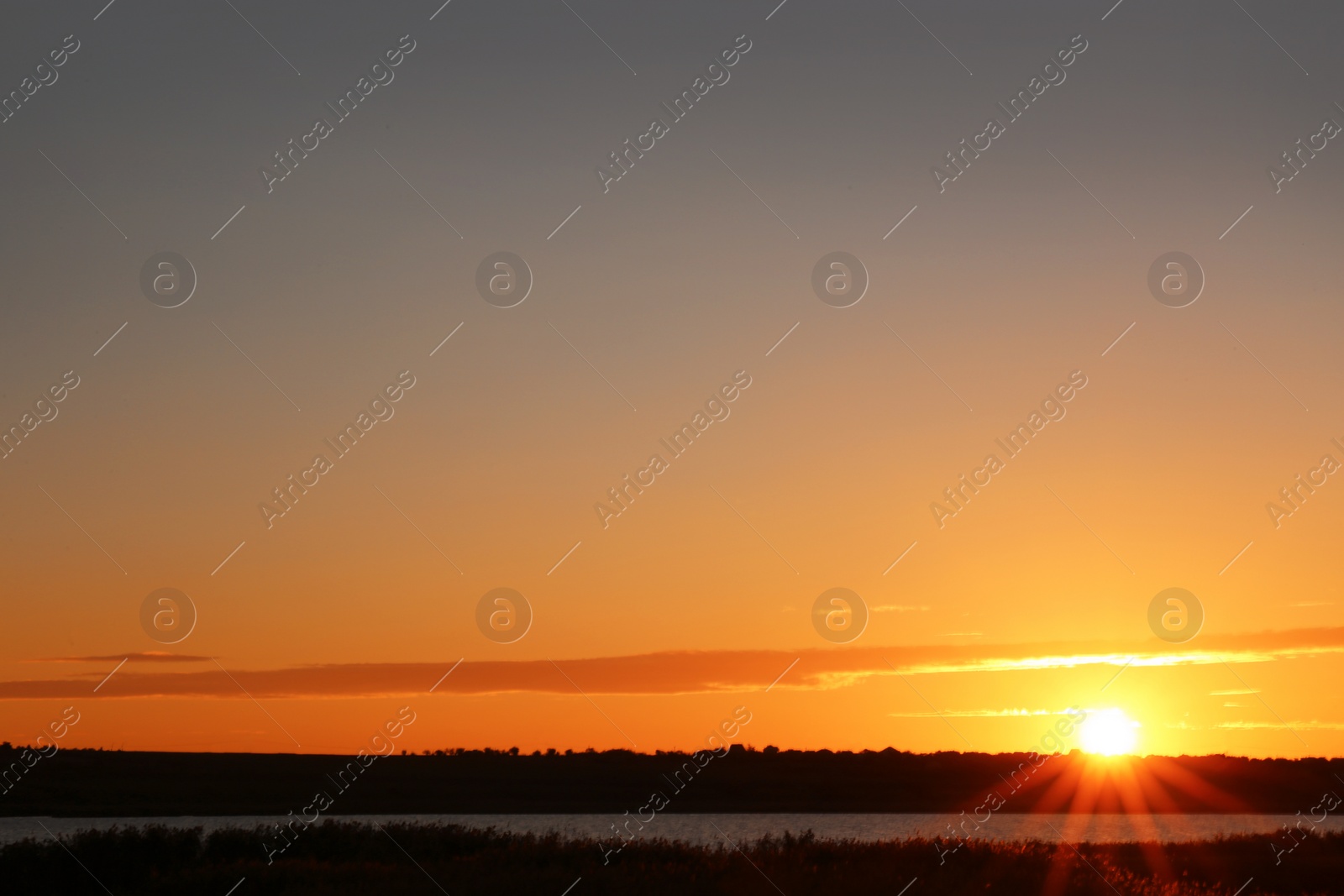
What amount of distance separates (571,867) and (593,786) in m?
71.3

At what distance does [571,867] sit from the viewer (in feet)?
78.6

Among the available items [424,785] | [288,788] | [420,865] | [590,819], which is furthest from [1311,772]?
[420,865]

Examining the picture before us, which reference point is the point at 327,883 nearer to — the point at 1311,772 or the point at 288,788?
the point at 288,788

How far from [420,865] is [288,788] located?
63.8 metres

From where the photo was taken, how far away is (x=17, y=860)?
2423cm

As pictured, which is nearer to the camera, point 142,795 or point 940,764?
point 142,795

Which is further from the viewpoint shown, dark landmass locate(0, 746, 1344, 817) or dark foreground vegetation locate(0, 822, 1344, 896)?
dark landmass locate(0, 746, 1344, 817)

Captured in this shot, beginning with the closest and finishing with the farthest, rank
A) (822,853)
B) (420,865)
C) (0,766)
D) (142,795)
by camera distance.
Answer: (420,865) → (822,853) → (142,795) → (0,766)

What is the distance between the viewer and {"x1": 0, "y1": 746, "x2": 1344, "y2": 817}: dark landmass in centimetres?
7412

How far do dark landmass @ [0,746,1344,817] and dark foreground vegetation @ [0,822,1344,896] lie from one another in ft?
130

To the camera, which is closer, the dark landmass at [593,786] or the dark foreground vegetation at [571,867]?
the dark foreground vegetation at [571,867]

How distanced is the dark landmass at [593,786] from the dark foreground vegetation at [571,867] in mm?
39724

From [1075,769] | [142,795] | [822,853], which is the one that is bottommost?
[142,795]

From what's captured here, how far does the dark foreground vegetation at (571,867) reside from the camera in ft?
72.3
